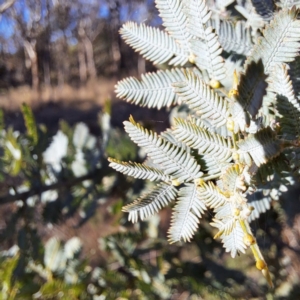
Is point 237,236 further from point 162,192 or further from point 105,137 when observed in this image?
point 105,137

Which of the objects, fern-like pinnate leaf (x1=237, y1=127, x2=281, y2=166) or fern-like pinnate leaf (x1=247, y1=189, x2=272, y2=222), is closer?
fern-like pinnate leaf (x1=237, y1=127, x2=281, y2=166)

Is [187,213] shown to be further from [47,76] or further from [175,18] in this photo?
[47,76]

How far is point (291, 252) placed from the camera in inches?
29.2

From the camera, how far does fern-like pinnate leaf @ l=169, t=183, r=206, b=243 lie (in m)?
0.33

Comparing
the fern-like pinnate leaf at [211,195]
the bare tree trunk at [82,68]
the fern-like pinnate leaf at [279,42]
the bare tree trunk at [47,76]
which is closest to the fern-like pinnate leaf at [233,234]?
the fern-like pinnate leaf at [211,195]

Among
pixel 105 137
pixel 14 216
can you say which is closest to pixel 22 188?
pixel 14 216

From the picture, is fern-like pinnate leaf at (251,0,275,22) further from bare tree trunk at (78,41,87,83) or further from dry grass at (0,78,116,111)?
bare tree trunk at (78,41,87,83)

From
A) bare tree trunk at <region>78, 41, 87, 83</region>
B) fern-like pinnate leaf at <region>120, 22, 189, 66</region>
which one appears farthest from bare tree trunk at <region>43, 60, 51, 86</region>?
fern-like pinnate leaf at <region>120, 22, 189, 66</region>

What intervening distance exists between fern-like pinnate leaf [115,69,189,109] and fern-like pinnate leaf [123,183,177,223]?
9cm

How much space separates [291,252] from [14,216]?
58 centimetres

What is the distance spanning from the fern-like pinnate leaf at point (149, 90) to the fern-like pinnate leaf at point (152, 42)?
→ 0.7 inches

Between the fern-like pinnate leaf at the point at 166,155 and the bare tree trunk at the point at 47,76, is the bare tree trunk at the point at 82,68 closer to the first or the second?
the bare tree trunk at the point at 47,76

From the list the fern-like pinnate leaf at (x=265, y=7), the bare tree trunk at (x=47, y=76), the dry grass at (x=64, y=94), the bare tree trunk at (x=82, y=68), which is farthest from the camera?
the bare tree trunk at (x=82, y=68)

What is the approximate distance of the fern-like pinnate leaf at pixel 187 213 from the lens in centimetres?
33
